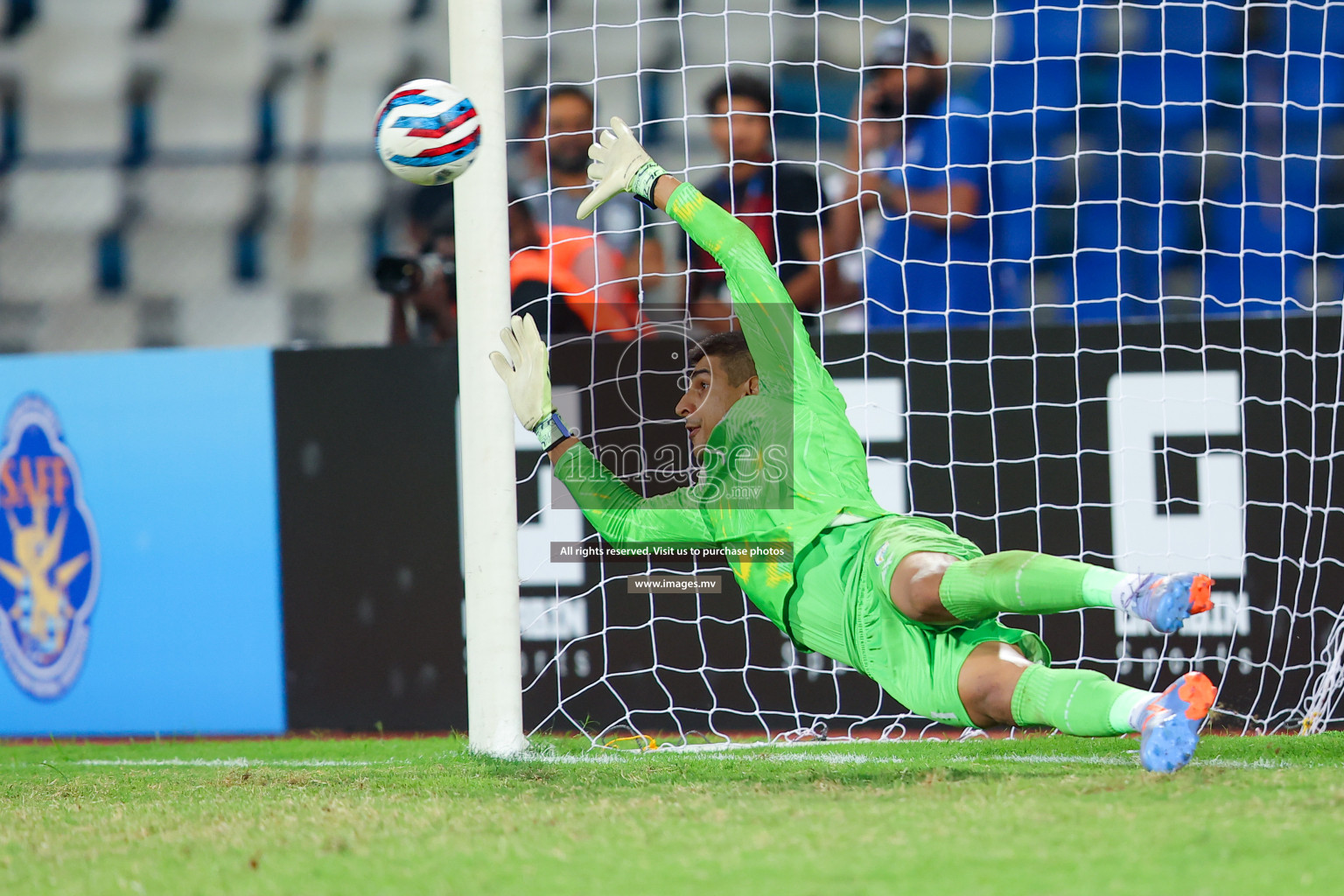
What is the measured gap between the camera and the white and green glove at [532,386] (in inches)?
155

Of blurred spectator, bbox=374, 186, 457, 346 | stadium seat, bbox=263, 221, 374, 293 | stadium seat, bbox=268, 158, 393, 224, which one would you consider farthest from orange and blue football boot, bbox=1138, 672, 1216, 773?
stadium seat, bbox=268, 158, 393, 224

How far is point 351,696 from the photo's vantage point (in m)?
5.07

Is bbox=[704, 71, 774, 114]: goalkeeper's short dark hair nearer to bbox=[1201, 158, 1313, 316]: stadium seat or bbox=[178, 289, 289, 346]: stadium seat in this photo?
bbox=[1201, 158, 1313, 316]: stadium seat

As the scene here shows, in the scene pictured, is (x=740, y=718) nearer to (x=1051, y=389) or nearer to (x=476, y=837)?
(x=1051, y=389)

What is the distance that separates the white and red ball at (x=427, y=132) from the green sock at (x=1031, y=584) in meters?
2.01

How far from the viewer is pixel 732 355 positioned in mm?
3920

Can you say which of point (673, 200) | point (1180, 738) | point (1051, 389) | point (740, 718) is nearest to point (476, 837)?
point (1180, 738)

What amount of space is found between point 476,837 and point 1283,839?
153cm

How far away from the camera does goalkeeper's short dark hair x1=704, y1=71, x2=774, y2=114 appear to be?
569 centimetres


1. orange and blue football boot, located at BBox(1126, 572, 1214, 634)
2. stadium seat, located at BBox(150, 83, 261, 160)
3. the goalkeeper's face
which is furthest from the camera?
stadium seat, located at BBox(150, 83, 261, 160)

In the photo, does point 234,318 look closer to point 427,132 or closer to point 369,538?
point 369,538

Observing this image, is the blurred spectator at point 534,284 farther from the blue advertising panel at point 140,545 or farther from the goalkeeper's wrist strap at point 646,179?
the goalkeeper's wrist strap at point 646,179

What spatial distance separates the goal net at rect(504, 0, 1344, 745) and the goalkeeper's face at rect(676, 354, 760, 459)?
0.93 metres

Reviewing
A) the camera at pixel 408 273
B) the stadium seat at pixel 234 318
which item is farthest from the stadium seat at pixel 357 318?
the camera at pixel 408 273
